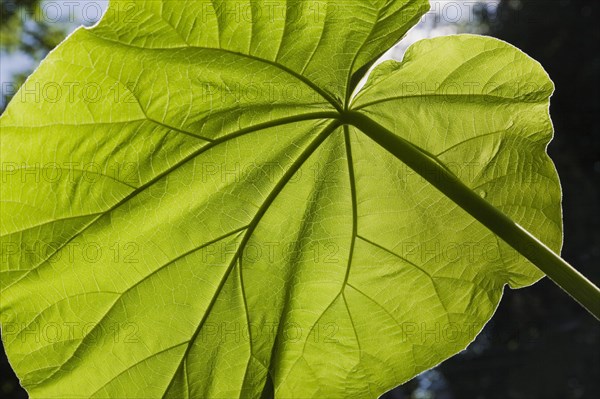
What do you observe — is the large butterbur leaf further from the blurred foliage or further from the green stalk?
the blurred foliage

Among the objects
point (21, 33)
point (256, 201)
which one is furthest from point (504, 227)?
point (21, 33)

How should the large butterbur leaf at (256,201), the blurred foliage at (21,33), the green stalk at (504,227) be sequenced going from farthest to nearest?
1. the blurred foliage at (21,33)
2. the large butterbur leaf at (256,201)
3. the green stalk at (504,227)

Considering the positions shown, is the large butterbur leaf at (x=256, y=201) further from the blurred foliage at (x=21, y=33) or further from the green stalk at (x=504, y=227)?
the blurred foliage at (x=21, y=33)

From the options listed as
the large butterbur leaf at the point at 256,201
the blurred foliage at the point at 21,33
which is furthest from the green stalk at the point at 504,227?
the blurred foliage at the point at 21,33

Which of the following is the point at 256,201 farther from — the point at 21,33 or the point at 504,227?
the point at 21,33

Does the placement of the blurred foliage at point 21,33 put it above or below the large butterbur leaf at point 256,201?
above

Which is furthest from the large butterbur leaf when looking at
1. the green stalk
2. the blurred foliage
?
the blurred foliage

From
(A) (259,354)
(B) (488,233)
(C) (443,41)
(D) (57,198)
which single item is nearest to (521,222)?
(B) (488,233)

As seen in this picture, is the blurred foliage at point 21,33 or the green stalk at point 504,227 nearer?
the green stalk at point 504,227
